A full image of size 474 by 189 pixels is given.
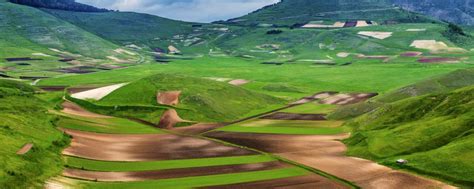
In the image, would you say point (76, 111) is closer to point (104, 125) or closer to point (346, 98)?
point (104, 125)

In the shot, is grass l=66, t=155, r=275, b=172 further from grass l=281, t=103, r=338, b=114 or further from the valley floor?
grass l=281, t=103, r=338, b=114

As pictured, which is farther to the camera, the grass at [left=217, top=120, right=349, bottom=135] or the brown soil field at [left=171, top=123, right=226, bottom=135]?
the brown soil field at [left=171, top=123, right=226, bottom=135]

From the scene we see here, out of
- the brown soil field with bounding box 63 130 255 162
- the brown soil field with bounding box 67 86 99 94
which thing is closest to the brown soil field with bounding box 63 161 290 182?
the brown soil field with bounding box 63 130 255 162

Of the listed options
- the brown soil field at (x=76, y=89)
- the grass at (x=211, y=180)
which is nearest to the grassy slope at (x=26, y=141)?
the grass at (x=211, y=180)

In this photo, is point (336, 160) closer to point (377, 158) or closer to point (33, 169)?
point (377, 158)

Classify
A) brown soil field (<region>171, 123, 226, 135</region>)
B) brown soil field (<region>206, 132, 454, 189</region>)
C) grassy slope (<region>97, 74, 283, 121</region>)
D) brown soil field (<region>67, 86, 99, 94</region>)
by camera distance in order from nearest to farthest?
1. brown soil field (<region>206, 132, 454, 189</region>)
2. brown soil field (<region>171, 123, 226, 135</region>)
3. grassy slope (<region>97, 74, 283, 121</region>)
4. brown soil field (<region>67, 86, 99, 94</region>)

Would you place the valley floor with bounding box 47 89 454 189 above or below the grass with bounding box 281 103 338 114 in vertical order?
below

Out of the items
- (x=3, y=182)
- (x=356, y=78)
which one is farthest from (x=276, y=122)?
(x=356, y=78)
